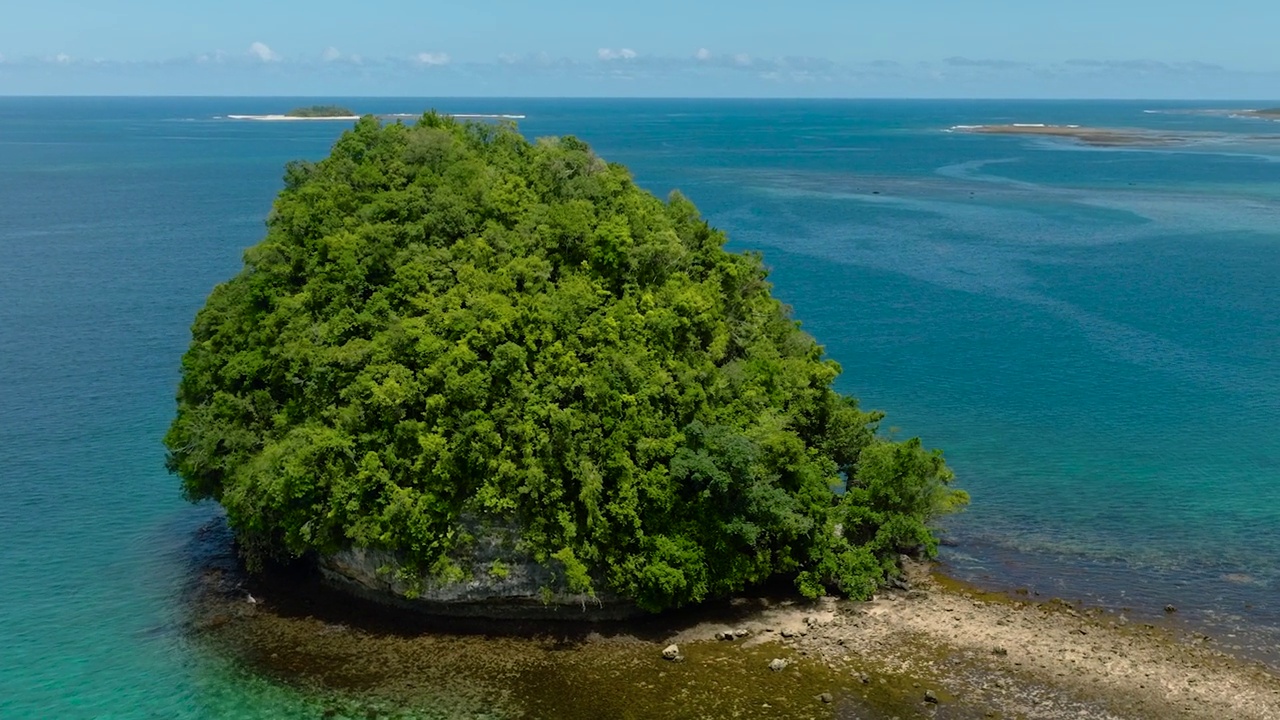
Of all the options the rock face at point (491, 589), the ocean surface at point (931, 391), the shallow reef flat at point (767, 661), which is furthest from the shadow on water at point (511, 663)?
the ocean surface at point (931, 391)

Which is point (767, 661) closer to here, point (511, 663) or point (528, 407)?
point (511, 663)

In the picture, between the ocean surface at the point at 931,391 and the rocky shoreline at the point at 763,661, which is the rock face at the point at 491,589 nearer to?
the rocky shoreline at the point at 763,661

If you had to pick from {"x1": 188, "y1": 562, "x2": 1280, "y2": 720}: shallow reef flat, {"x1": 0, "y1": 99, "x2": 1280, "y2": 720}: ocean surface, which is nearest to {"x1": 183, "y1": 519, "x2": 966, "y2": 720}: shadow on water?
{"x1": 188, "y1": 562, "x2": 1280, "y2": 720}: shallow reef flat

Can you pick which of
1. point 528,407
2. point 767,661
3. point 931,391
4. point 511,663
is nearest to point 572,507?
point 528,407

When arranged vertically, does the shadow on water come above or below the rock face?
below

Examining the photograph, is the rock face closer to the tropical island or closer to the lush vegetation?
the tropical island
